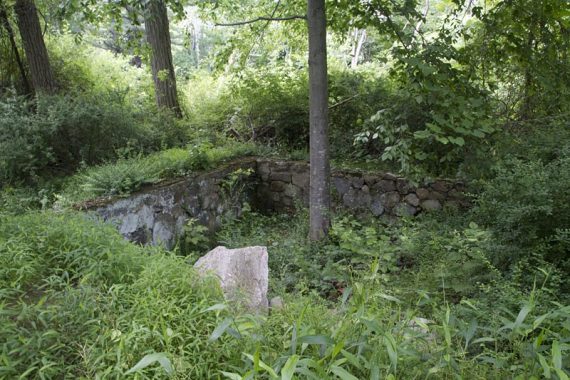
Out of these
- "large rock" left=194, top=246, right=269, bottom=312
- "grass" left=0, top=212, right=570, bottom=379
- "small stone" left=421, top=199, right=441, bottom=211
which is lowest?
"small stone" left=421, top=199, right=441, bottom=211

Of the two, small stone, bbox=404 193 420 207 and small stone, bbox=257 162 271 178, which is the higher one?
small stone, bbox=257 162 271 178

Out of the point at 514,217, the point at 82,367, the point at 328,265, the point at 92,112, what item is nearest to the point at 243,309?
the point at 82,367

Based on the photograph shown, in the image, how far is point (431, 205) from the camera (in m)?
5.66

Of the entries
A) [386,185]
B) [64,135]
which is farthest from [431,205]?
[64,135]

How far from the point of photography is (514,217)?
137 inches

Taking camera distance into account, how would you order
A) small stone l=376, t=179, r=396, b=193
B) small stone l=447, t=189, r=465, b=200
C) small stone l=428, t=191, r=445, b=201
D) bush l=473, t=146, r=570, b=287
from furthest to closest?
1. small stone l=376, t=179, r=396, b=193
2. small stone l=428, t=191, r=445, b=201
3. small stone l=447, t=189, r=465, b=200
4. bush l=473, t=146, r=570, b=287

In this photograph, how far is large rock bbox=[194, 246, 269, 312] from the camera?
9.67ft

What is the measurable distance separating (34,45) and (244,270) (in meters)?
6.64

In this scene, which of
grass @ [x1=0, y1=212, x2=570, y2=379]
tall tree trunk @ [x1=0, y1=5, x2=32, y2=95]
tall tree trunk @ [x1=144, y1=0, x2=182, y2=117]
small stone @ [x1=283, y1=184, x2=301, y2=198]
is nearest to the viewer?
grass @ [x1=0, y1=212, x2=570, y2=379]

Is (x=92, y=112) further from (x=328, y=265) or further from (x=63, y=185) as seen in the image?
(x=328, y=265)

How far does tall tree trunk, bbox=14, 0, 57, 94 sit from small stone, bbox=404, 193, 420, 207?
640 cm

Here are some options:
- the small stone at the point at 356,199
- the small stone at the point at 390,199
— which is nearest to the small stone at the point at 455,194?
the small stone at the point at 390,199

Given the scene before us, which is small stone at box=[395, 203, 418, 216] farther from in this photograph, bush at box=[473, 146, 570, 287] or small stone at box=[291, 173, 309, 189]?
bush at box=[473, 146, 570, 287]

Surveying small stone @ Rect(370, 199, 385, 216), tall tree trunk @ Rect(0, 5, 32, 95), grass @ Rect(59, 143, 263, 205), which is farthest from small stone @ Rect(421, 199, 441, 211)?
tall tree trunk @ Rect(0, 5, 32, 95)
